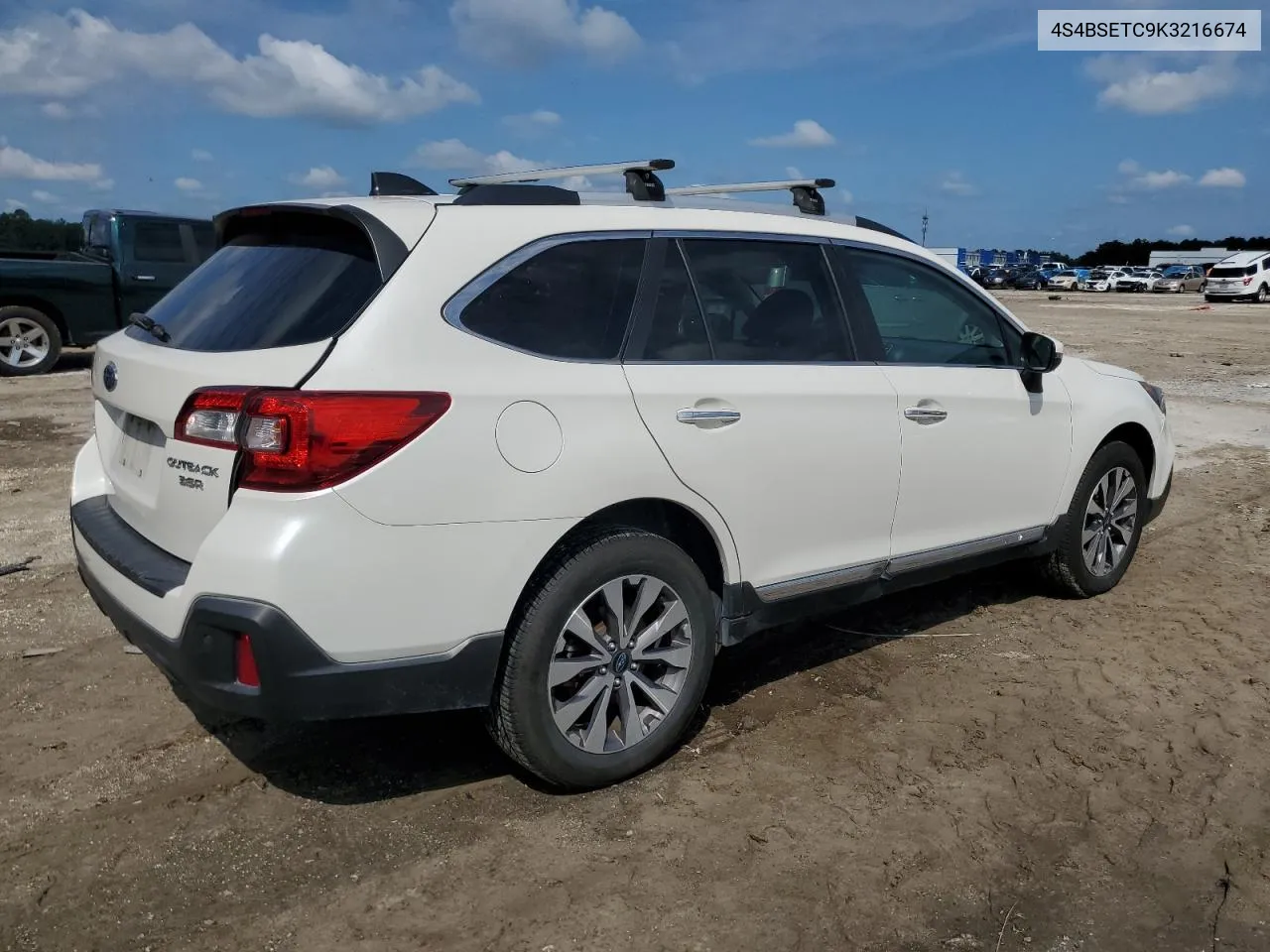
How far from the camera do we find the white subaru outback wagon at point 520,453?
9.07ft

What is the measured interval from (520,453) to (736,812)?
129cm

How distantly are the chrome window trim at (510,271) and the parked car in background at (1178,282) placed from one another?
62028 millimetres

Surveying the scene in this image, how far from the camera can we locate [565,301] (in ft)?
10.7

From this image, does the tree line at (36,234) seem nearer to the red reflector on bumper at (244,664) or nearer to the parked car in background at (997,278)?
the red reflector on bumper at (244,664)

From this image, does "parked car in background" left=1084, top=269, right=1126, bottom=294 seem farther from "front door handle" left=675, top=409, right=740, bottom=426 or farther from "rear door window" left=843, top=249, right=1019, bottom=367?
"front door handle" left=675, top=409, right=740, bottom=426

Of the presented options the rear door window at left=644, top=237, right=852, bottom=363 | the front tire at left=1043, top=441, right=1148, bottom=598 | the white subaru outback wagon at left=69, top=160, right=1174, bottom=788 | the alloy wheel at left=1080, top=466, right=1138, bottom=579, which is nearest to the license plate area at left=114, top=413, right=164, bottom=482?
the white subaru outback wagon at left=69, top=160, right=1174, bottom=788

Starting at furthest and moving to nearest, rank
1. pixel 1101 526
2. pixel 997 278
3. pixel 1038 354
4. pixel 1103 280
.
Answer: pixel 997 278
pixel 1103 280
pixel 1101 526
pixel 1038 354

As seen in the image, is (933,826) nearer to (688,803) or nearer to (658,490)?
(688,803)

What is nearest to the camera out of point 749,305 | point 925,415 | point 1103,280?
point 749,305

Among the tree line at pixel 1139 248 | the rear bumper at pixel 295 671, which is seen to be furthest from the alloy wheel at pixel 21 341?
the tree line at pixel 1139 248

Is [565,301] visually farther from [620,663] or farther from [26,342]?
[26,342]

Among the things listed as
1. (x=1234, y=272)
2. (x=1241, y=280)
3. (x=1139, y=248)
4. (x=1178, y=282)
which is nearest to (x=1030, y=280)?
(x=1178, y=282)

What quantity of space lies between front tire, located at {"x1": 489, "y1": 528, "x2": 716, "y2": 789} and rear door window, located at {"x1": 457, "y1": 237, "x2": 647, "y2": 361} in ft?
1.92

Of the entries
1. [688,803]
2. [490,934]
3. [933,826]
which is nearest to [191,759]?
[490,934]
